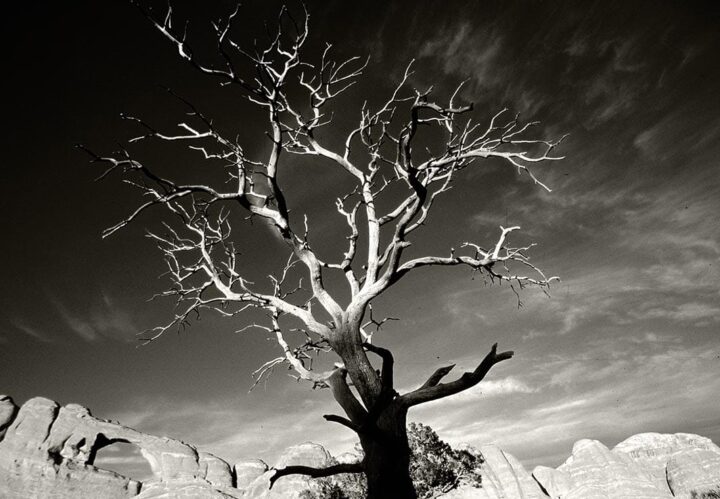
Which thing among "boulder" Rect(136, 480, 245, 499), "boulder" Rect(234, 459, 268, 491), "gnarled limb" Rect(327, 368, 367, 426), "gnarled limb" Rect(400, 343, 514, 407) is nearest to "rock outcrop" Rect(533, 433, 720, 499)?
"boulder" Rect(234, 459, 268, 491)

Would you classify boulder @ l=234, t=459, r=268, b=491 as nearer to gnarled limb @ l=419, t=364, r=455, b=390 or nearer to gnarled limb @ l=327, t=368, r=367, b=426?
gnarled limb @ l=327, t=368, r=367, b=426

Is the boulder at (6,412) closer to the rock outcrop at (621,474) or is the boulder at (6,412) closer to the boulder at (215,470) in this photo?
the boulder at (215,470)

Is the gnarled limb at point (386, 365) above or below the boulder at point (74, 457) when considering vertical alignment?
below

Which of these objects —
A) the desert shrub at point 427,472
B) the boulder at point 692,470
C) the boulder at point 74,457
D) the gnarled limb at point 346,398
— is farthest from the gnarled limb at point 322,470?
the boulder at point 692,470

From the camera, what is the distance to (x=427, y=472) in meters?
22.9

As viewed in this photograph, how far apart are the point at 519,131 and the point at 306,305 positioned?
15.0 feet

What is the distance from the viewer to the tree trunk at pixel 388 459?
442cm

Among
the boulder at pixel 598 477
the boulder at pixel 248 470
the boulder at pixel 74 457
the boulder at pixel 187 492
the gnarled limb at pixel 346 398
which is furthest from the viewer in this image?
the boulder at pixel 598 477

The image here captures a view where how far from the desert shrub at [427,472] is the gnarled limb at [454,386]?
20410 mm

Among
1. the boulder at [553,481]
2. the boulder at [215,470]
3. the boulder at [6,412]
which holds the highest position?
the boulder at [6,412]

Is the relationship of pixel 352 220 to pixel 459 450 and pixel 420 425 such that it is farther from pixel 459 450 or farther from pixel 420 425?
pixel 459 450

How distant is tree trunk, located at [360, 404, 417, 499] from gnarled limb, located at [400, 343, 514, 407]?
8.8 inches

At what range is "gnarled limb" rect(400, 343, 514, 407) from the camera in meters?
4.66

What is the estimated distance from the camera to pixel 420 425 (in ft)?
81.8
